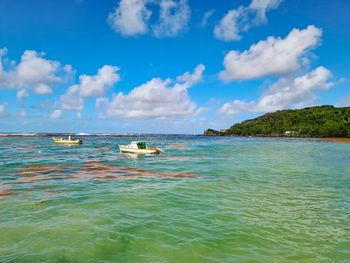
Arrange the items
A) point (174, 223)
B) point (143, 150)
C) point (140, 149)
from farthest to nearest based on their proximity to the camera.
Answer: point (140, 149) → point (143, 150) → point (174, 223)

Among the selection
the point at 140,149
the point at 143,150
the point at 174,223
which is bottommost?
the point at 174,223

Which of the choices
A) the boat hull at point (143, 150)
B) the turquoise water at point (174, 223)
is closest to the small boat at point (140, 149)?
the boat hull at point (143, 150)

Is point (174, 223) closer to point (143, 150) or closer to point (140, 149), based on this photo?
point (143, 150)

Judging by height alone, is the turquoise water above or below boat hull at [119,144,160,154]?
below

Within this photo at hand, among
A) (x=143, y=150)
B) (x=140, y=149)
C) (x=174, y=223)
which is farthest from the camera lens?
(x=140, y=149)

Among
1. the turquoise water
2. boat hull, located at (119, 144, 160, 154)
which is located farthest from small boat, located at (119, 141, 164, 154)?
the turquoise water

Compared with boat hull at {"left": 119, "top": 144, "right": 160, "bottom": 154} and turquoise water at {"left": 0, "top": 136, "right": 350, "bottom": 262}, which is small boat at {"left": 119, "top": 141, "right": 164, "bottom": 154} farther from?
turquoise water at {"left": 0, "top": 136, "right": 350, "bottom": 262}

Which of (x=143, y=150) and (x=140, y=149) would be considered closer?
(x=143, y=150)

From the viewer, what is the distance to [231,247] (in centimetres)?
806

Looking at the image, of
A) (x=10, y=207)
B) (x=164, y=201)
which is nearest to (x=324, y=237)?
(x=164, y=201)

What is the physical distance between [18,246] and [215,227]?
7.99m

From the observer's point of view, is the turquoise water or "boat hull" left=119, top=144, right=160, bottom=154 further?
"boat hull" left=119, top=144, right=160, bottom=154

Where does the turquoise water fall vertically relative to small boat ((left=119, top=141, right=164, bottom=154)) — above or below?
below

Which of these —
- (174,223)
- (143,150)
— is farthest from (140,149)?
(174,223)
